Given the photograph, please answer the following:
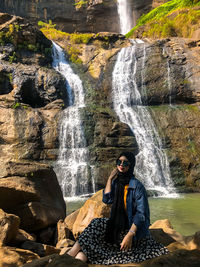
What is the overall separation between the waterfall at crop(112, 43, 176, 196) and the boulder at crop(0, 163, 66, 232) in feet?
23.5

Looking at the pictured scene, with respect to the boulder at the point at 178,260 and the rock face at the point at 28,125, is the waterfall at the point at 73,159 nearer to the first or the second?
the rock face at the point at 28,125

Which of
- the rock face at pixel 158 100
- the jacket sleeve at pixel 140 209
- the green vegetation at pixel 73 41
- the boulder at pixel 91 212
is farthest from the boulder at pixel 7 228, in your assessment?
the green vegetation at pixel 73 41

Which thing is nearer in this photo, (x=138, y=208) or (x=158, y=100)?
(x=138, y=208)

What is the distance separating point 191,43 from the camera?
2097 centimetres

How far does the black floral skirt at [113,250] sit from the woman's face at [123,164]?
88 cm

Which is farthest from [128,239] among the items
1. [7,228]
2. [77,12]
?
[77,12]

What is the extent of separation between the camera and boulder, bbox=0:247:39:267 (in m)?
3.42

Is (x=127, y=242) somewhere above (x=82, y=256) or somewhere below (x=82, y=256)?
above

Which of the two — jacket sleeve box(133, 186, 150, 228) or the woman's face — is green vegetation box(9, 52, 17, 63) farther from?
jacket sleeve box(133, 186, 150, 228)

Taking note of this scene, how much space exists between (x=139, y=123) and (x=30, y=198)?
11666 mm

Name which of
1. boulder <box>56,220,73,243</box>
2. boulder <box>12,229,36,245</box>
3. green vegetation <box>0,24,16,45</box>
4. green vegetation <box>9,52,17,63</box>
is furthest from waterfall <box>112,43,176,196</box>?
green vegetation <box>0,24,16,45</box>

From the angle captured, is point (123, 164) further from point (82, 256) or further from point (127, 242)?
point (82, 256)

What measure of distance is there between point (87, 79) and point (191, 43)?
9.21 meters

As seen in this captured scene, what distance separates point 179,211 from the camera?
8.86 metres
